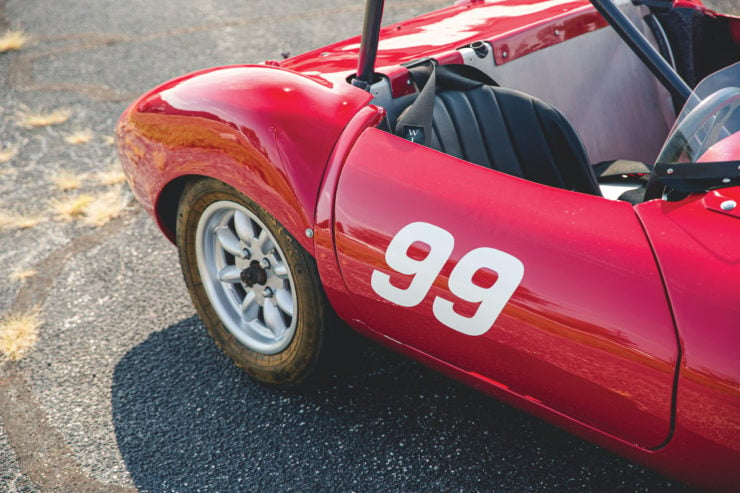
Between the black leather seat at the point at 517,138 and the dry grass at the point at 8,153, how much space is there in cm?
315

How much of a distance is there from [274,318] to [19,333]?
1185 mm

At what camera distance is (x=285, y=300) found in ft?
7.63

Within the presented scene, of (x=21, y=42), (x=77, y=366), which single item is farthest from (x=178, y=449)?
(x=21, y=42)

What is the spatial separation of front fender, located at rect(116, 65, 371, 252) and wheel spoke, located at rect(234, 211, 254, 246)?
0.54 feet

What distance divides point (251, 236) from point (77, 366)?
0.95 m

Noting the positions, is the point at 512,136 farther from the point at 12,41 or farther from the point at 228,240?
the point at 12,41

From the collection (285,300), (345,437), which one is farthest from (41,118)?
(345,437)

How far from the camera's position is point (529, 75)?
269 centimetres

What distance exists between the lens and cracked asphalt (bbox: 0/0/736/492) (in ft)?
7.05

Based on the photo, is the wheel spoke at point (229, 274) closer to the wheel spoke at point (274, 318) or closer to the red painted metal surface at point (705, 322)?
the wheel spoke at point (274, 318)

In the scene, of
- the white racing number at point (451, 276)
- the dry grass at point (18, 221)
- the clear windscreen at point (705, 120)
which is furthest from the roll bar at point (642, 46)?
the dry grass at point (18, 221)

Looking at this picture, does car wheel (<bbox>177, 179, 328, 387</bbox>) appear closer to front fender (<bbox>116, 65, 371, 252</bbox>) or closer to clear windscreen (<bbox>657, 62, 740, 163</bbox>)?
front fender (<bbox>116, 65, 371, 252</bbox>)

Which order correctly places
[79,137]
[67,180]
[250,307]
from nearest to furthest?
1. [250,307]
2. [67,180]
3. [79,137]

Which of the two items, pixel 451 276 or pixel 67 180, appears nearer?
pixel 451 276
